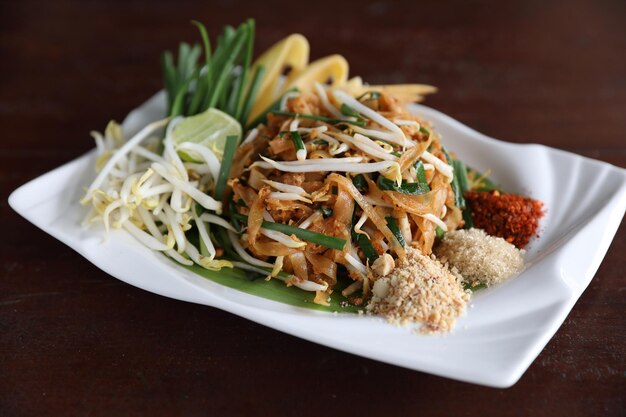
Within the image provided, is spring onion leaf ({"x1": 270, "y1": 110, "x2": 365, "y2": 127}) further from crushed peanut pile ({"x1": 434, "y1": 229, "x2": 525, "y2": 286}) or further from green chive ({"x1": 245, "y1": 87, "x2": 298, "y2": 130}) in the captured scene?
crushed peanut pile ({"x1": 434, "y1": 229, "x2": 525, "y2": 286})

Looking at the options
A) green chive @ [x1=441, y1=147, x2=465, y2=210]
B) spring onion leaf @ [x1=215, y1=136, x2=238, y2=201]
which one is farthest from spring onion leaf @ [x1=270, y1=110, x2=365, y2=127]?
green chive @ [x1=441, y1=147, x2=465, y2=210]

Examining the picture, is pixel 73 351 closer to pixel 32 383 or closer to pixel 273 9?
pixel 32 383

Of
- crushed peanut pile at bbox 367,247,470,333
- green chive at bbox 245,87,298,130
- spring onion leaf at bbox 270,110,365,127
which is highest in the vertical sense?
spring onion leaf at bbox 270,110,365,127

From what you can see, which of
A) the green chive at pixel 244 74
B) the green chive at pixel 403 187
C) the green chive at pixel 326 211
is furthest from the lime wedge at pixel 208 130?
the green chive at pixel 403 187

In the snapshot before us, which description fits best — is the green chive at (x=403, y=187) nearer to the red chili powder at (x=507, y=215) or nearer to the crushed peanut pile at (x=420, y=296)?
the crushed peanut pile at (x=420, y=296)

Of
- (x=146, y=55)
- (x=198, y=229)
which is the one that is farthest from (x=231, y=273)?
(x=146, y=55)

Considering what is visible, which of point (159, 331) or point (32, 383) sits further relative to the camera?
point (159, 331)
